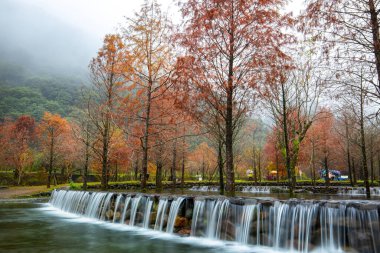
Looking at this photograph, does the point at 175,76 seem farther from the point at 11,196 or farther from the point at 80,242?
the point at 11,196

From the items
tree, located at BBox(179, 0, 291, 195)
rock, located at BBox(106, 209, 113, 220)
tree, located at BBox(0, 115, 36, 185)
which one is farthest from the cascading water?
tree, located at BBox(0, 115, 36, 185)

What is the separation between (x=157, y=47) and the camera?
48.3ft

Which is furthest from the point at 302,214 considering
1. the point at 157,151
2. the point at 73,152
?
the point at 73,152

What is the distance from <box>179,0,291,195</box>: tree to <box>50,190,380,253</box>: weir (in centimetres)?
267

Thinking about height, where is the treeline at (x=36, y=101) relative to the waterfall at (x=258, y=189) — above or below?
above

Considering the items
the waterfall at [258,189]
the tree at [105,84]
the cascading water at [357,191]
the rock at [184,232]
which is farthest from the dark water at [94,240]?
the cascading water at [357,191]

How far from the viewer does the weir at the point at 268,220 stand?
279 inches

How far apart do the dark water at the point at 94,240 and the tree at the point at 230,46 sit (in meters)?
3.83

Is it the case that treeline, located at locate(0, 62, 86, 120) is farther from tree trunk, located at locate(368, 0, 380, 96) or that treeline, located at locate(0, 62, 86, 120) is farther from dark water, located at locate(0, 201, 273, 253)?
tree trunk, located at locate(368, 0, 380, 96)

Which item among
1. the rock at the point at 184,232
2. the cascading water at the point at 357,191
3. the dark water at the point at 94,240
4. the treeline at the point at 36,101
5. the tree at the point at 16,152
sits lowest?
the dark water at the point at 94,240

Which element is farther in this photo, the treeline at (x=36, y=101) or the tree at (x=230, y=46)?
the treeline at (x=36, y=101)

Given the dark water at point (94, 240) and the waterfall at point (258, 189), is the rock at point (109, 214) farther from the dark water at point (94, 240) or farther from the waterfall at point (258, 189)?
the waterfall at point (258, 189)

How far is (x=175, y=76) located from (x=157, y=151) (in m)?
15.1

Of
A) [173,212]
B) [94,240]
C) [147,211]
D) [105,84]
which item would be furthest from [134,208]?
[105,84]
